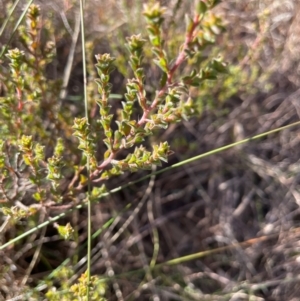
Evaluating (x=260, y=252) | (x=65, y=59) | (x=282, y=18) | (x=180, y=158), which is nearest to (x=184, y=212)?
(x=180, y=158)

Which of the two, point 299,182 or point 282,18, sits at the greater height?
point 282,18

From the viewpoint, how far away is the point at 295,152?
170 centimetres

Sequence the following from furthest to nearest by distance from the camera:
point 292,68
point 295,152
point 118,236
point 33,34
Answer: point 292,68 < point 295,152 < point 118,236 < point 33,34

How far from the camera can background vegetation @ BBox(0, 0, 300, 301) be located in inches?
48.0

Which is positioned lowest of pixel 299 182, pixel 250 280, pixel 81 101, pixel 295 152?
pixel 250 280

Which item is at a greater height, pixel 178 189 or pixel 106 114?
pixel 106 114

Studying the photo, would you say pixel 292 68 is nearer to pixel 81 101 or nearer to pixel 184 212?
pixel 184 212

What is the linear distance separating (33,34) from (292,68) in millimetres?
1361

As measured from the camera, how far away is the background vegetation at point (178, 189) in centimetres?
122

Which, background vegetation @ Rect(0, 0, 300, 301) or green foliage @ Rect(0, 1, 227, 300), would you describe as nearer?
green foliage @ Rect(0, 1, 227, 300)

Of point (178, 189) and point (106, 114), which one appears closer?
point (106, 114)

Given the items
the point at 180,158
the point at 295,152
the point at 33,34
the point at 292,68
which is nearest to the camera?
the point at 33,34

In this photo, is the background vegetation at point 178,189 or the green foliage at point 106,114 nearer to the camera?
the green foliage at point 106,114

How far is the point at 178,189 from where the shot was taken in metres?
1.59
